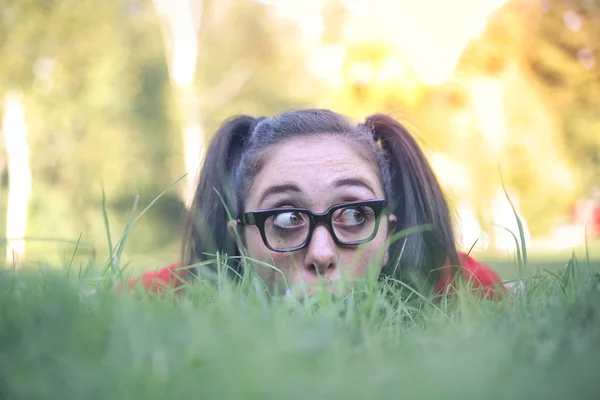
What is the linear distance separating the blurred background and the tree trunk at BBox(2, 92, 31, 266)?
1.3 inches

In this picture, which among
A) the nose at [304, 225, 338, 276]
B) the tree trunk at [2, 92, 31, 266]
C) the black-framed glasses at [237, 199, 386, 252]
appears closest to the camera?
the nose at [304, 225, 338, 276]

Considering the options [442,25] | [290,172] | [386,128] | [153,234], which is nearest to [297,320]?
[290,172]

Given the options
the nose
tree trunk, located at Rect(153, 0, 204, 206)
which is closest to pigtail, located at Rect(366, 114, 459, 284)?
the nose

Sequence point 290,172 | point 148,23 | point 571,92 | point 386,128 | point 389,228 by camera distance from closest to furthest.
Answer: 1. point 290,172
2. point 389,228
3. point 386,128
4. point 571,92
5. point 148,23

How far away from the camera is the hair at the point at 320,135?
2.31 m

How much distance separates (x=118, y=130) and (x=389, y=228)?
46.1ft

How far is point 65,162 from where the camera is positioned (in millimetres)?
14891

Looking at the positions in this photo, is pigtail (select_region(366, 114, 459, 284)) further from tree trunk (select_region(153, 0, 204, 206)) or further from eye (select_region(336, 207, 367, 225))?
tree trunk (select_region(153, 0, 204, 206))

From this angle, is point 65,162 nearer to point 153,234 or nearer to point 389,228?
point 153,234

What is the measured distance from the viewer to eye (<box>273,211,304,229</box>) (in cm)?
190

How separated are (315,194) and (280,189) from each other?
15 cm

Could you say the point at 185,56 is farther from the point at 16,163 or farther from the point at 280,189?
the point at 280,189

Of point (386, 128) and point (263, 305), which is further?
point (386, 128)

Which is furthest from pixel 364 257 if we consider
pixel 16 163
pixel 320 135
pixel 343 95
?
pixel 16 163
